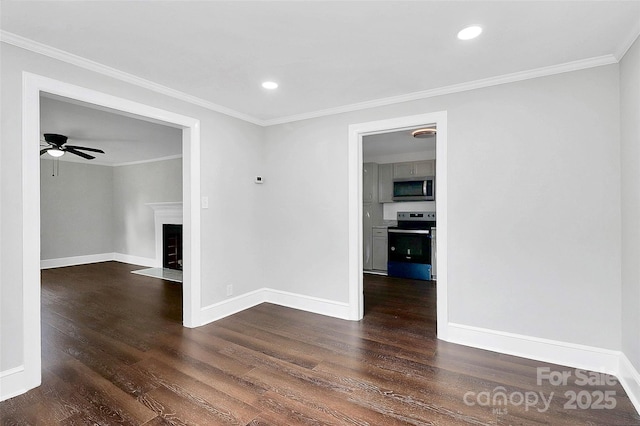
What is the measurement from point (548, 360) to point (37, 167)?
4.11 metres

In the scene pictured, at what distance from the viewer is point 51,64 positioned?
2271 millimetres

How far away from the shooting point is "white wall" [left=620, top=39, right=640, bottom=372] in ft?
6.64

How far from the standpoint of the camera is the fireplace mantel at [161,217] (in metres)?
6.62

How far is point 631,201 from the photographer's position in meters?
2.12

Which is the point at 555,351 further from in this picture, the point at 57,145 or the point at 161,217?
the point at 161,217

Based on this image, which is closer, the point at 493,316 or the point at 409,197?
the point at 493,316

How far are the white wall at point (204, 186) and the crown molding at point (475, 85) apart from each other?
906 millimetres

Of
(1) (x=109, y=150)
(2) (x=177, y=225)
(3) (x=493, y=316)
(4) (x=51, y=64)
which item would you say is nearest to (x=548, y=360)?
(3) (x=493, y=316)

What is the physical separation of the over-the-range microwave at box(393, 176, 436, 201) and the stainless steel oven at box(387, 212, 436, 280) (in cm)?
43

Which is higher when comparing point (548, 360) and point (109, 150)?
point (109, 150)

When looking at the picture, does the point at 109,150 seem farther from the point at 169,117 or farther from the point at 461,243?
the point at 461,243

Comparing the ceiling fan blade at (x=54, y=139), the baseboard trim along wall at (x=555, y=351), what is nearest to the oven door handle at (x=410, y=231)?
the baseboard trim along wall at (x=555, y=351)

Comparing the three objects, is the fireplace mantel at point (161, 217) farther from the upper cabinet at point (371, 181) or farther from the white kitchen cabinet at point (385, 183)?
the white kitchen cabinet at point (385, 183)

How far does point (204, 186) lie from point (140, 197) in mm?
4757
